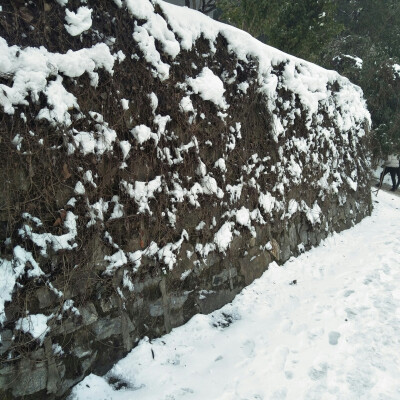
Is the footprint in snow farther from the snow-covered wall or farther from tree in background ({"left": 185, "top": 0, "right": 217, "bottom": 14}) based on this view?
tree in background ({"left": 185, "top": 0, "right": 217, "bottom": 14})

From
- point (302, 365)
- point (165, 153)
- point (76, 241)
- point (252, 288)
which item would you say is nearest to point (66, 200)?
point (76, 241)

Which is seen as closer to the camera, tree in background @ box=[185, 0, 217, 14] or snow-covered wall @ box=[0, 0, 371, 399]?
snow-covered wall @ box=[0, 0, 371, 399]

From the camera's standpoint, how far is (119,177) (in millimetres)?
2379

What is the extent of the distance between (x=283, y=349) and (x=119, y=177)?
1760 millimetres

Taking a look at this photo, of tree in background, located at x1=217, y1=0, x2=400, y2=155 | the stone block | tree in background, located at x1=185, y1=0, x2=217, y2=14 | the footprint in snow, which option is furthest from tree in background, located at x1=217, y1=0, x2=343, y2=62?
the stone block

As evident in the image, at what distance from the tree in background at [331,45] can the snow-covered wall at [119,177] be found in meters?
A: 3.41

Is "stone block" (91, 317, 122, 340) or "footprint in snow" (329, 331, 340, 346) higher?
"footprint in snow" (329, 331, 340, 346)

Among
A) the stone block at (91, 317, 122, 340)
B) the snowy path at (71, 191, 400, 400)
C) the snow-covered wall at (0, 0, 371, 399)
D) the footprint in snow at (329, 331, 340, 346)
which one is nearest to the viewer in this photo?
the snow-covered wall at (0, 0, 371, 399)

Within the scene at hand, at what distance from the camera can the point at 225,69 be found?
132 inches

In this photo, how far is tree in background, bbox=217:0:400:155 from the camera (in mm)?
6816

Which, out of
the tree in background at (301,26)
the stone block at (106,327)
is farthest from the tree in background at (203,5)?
the stone block at (106,327)

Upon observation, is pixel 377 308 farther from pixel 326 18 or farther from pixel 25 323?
pixel 326 18

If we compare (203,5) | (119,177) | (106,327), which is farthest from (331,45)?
(106,327)

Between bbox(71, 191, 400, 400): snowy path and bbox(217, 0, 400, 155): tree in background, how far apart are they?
5377mm
